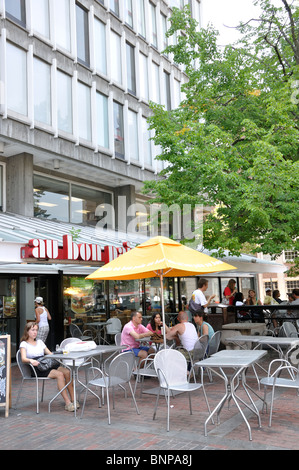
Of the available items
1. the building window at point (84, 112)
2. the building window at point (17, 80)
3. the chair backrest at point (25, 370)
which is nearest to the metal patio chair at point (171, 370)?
the chair backrest at point (25, 370)

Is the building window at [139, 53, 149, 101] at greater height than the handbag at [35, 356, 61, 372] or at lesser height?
greater

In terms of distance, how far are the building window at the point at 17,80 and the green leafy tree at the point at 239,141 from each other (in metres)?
4.35

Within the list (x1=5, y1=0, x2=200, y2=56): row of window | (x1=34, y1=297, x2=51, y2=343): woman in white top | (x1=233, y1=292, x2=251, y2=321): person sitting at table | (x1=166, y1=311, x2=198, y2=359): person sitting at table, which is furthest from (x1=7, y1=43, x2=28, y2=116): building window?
(x1=166, y1=311, x2=198, y2=359): person sitting at table

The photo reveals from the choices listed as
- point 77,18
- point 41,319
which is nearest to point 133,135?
point 77,18

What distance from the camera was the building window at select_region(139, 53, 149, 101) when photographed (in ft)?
68.2

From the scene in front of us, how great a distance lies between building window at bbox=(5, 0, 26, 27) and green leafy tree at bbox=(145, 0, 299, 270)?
495 centimetres

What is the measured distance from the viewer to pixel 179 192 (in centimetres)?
1277

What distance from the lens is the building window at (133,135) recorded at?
1968 cm

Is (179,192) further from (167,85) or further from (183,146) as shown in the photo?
(167,85)

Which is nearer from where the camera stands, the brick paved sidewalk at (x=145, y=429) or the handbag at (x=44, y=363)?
the brick paved sidewalk at (x=145, y=429)

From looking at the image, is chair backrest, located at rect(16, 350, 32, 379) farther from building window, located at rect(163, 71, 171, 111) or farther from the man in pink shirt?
building window, located at rect(163, 71, 171, 111)

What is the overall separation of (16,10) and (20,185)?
5.63 m

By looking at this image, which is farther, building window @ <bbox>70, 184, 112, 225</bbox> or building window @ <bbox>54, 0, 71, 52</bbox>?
building window @ <bbox>70, 184, 112, 225</bbox>

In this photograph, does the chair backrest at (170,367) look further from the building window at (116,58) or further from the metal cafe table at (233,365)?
the building window at (116,58)
